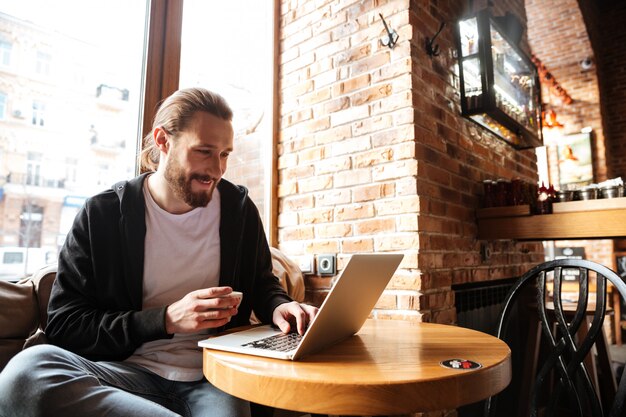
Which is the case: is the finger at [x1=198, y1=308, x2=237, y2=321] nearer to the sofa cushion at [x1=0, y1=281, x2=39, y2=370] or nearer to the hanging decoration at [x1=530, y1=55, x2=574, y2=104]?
the sofa cushion at [x1=0, y1=281, x2=39, y2=370]

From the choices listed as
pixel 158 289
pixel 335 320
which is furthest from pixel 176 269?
pixel 335 320

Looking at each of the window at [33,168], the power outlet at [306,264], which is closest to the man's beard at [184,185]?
the window at [33,168]

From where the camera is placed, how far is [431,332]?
119cm

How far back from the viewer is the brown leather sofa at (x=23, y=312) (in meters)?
A: 1.24

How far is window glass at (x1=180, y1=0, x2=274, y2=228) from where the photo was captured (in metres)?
2.30

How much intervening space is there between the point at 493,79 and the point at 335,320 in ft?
6.06

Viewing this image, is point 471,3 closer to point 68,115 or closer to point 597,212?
point 597,212

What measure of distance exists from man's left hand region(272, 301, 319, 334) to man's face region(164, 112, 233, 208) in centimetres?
43

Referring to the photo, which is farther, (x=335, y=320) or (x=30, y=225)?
(x=30, y=225)

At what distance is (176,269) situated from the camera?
1.30 metres

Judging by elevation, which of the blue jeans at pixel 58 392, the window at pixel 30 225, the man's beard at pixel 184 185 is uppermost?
the man's beard at pixel 184 185

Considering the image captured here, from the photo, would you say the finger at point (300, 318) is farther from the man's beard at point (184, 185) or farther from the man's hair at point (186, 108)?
the man's hair at point (186, 108)

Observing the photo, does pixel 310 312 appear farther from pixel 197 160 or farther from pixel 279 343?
pixel 197 160

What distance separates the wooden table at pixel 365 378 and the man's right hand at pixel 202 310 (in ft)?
0.23
